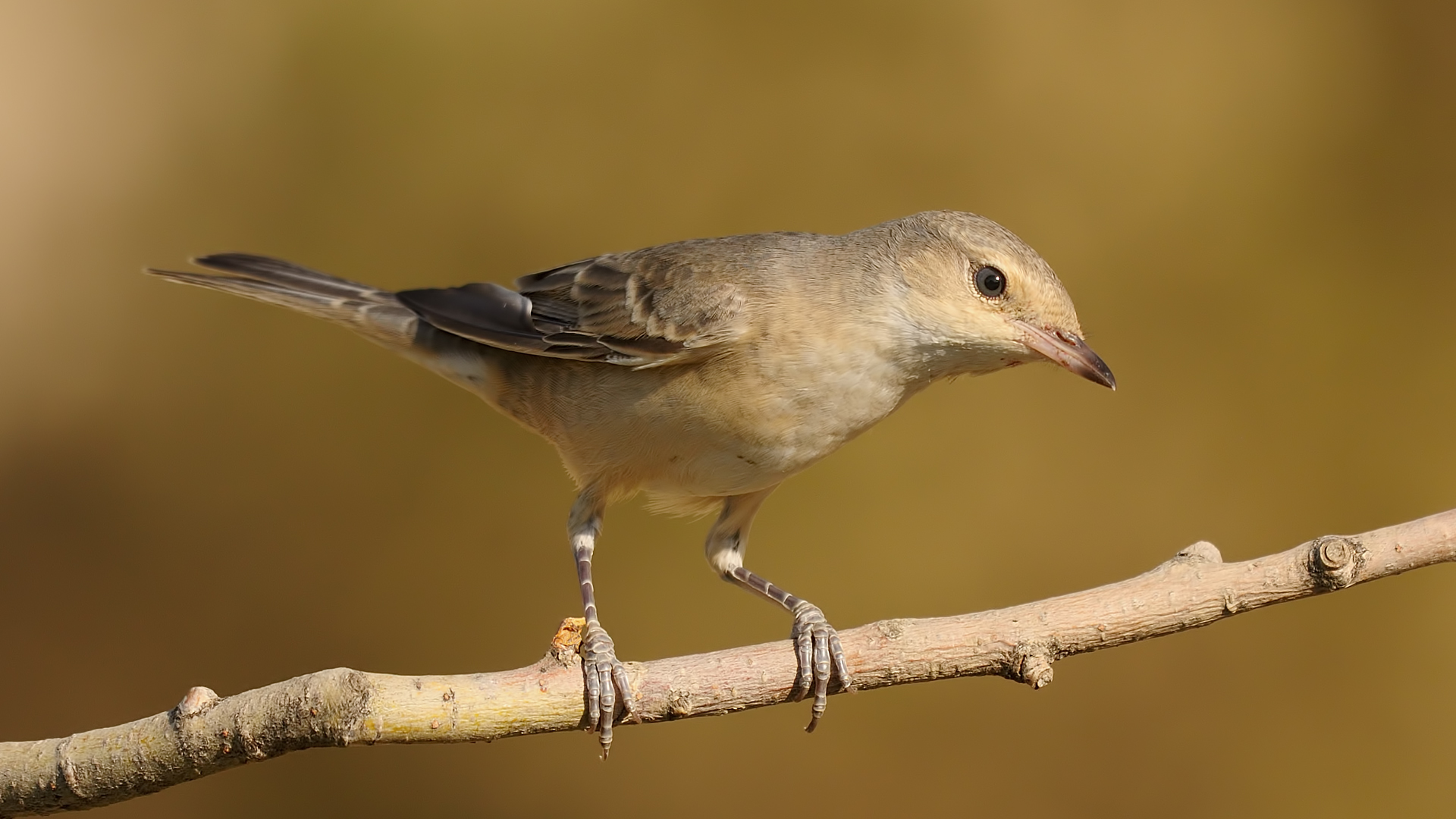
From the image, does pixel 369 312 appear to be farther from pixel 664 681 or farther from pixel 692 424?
pixel 664 681

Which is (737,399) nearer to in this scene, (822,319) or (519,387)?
(822,319)

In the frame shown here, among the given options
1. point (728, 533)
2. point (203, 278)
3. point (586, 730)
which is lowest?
point (586, 730)

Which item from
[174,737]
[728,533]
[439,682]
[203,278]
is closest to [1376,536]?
[728,533]

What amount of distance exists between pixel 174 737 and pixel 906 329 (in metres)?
2.14

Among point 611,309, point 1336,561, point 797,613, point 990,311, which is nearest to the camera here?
point 1336,561

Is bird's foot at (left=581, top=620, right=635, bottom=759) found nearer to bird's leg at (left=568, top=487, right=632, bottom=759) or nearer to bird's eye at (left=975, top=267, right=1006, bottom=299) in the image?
bird's leg at (left=568, top=487, right=632, bottom=759)

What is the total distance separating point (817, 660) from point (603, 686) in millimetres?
628

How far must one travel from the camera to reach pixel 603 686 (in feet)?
9.30

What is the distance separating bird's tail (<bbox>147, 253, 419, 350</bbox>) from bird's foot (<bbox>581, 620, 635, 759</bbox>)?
157 cm

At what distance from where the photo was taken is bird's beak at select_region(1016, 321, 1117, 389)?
3.12 metres

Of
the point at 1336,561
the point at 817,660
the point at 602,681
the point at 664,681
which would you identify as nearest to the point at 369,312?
the point at 602,681

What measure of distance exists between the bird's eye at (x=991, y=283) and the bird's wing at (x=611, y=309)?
71 centimetres

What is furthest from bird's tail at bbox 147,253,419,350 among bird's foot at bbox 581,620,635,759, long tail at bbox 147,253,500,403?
bird's foot at bbox 581,620,635,759

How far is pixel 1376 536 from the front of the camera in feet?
8.82
